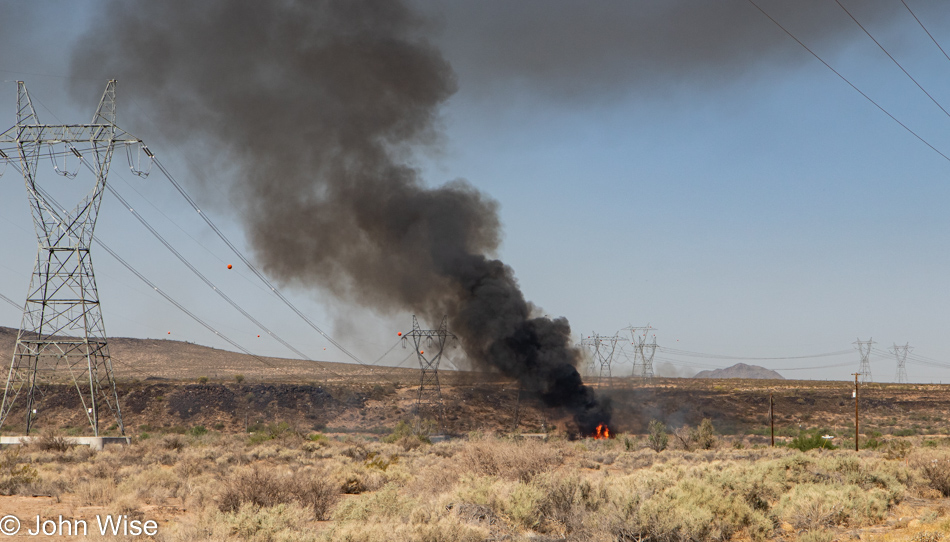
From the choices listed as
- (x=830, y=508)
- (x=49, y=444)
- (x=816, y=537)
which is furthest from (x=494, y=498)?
(x=49, y=444)

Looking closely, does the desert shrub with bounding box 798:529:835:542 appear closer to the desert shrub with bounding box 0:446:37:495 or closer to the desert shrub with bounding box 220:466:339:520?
the desert shrub with bounding box 220:466:339:520

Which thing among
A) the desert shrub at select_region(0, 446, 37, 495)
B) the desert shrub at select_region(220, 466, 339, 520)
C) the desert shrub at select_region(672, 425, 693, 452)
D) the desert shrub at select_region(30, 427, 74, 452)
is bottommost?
the desert shrub at select_region(672, 425, 693, 452)

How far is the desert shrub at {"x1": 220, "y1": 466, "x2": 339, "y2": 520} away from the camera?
58.2 ft

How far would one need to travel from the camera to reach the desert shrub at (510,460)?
2200 centimetres

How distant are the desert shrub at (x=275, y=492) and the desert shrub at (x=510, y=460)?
17.3 ft

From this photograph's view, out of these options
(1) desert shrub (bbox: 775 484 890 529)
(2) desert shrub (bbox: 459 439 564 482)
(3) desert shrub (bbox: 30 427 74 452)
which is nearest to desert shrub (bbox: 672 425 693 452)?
(2) desert shrub (bbox: 459 439 564 482)

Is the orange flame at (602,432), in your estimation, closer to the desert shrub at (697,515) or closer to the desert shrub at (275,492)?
the desert shrub at (697,515)

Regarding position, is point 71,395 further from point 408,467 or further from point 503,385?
point 408,467

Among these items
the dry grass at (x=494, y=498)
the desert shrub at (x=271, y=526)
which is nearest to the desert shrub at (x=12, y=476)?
the dry grass at (x=494, y=498)

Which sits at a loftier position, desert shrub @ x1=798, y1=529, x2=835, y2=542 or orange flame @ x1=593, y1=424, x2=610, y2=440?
desert shrub @ x1=798, y1=529, x2=835, y2=542

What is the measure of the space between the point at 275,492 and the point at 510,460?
7569 millimetres

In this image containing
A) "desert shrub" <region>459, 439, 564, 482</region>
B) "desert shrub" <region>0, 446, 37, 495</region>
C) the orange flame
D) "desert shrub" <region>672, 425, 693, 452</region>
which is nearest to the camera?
"desert shrub" <region>0, 446, 37, 495</region>

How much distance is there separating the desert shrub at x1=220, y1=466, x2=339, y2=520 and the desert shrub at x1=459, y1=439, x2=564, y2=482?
5278 millimetres

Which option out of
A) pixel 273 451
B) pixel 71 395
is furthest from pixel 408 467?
pixel 71 395
